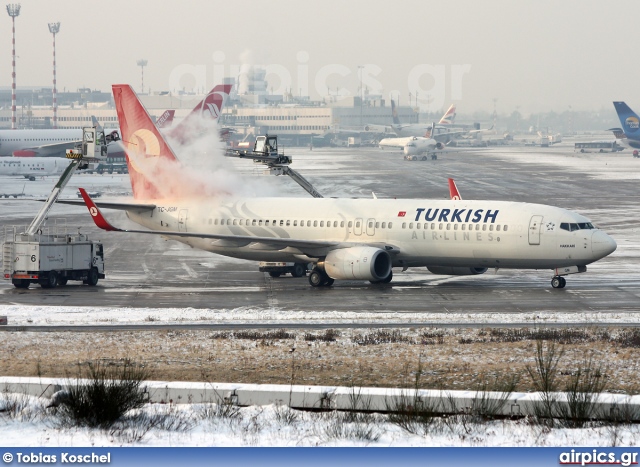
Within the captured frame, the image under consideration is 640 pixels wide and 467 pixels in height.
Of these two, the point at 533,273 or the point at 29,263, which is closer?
the point at 29,263

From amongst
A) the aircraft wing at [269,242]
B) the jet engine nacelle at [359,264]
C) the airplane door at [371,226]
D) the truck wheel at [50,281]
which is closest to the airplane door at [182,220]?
the aircraft wing at [269,242]

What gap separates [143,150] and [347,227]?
1282cm

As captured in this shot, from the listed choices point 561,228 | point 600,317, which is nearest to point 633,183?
point 561,228

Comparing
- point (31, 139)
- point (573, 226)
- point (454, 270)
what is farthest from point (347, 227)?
point (31, 139)

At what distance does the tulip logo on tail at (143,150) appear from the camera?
52.8m

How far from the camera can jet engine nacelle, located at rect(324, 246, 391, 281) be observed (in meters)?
45.1

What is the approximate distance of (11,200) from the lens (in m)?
100

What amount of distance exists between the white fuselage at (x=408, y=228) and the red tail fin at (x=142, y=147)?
1.41 m

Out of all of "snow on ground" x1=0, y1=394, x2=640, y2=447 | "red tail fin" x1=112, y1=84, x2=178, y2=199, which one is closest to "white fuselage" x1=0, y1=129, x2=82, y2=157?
"red tail fin" x1=112, y1=84, x2=178, y2=199

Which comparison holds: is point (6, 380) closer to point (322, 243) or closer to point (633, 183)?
point (322, 243)

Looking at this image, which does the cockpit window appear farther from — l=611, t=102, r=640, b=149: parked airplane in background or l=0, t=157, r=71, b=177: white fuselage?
l=611, t=102, r=640, b=149: parked airplane in background

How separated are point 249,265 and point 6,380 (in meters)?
36.8

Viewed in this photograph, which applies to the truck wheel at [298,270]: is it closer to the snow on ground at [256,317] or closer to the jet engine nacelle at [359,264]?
the jet engine nacelle at [359,264]

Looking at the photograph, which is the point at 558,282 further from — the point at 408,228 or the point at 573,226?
the point at 408,228
